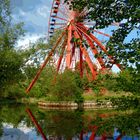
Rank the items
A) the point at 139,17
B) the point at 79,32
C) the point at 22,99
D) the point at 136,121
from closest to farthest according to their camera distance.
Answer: the point at 139,17 < the point at 136,121 < the point at 79,32 < the point at 22,99

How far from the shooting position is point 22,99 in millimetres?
43312

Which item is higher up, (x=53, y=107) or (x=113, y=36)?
(x=53, y=107)

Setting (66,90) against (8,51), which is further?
(66,90)

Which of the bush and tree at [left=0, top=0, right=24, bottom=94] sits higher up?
the bush

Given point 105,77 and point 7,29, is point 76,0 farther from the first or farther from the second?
point 7,29

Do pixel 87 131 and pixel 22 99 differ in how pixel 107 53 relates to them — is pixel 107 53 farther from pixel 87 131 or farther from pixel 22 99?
pixel 22 99

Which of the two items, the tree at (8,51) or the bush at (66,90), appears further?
the bush at (66,90)

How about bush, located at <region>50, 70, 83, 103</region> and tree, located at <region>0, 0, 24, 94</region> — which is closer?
tree, located at <region>0, 0, 24, 94</region>

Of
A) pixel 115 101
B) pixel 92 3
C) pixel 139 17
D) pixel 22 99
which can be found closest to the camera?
pixel 139 17

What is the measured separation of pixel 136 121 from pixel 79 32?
25.7m

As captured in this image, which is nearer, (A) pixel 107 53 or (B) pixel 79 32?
(A) pixel 107 53

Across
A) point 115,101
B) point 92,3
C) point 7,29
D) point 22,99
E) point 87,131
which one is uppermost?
point 22,99

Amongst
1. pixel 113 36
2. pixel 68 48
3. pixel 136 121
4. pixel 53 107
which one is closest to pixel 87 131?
pixel 136 121

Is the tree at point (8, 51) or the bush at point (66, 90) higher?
the bush at point (66, 90)
